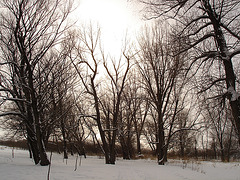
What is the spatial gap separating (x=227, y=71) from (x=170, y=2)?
285 cm

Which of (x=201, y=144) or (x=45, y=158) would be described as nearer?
(x=45, y=158)

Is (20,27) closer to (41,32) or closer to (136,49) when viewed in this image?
(41,32)

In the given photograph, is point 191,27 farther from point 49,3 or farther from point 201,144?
point 201,144

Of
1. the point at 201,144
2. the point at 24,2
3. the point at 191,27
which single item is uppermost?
the point at 24,2

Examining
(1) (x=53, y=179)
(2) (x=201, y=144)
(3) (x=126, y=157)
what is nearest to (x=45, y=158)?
(1) (x=53, y=179)

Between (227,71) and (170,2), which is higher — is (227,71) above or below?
below

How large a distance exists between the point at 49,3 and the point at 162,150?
11.1 metres

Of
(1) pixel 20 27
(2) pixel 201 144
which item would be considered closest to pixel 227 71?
(1) pixel 20 27

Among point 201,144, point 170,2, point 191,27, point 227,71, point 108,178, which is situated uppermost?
point 170,2

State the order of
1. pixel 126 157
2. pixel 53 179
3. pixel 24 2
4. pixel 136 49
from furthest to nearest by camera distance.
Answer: pixel 126 157 → pixel 136 49 → pixel 24 2 → pixel 53 179

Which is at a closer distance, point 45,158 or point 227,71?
point 227,71

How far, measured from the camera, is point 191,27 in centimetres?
547

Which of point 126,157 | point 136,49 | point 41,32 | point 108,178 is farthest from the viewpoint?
point 126,157

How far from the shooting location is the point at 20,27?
322 inches
